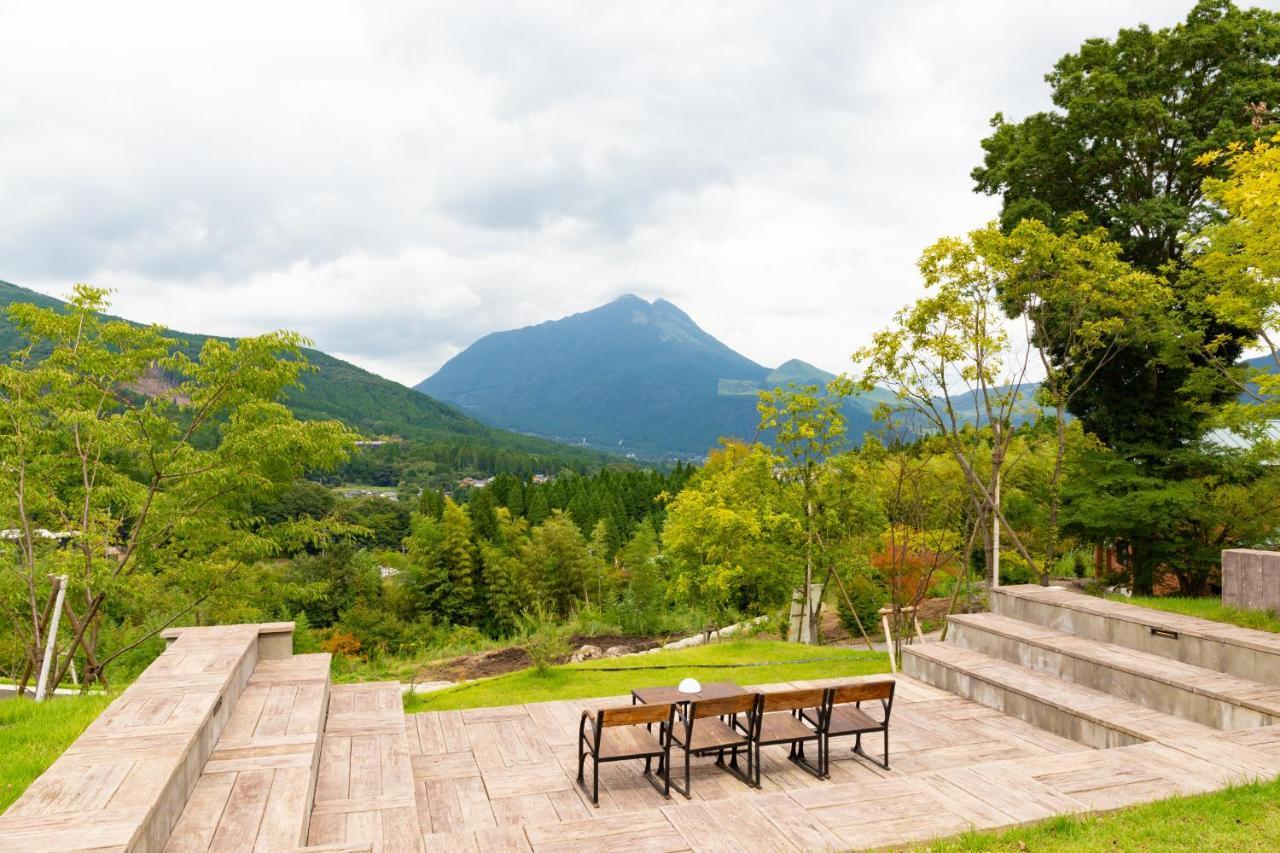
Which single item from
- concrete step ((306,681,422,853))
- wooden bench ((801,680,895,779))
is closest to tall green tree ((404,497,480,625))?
concrete step ((306,681,422,853))

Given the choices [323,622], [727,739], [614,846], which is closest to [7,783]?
[614,846]

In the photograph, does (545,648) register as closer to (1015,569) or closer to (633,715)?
(633,715)

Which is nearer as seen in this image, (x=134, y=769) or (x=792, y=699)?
(x=134, y=769)

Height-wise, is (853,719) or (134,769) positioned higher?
(134,769)

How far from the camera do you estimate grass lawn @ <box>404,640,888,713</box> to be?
Answer: 9.85 m

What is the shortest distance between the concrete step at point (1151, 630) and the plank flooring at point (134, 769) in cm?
912

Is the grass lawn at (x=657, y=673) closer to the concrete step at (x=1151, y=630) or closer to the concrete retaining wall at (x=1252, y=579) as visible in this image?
the concrete step at (x=1151, y=630)

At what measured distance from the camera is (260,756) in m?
5.31

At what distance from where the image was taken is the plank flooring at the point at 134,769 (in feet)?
11.2

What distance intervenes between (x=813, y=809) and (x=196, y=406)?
31.4 feet

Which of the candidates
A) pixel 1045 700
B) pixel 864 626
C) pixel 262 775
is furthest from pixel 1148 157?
pixel 262 775

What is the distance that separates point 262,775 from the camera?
498 cm

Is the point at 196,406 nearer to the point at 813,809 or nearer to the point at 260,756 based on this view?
the point at 260,756

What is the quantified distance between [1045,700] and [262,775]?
7.17 metres
